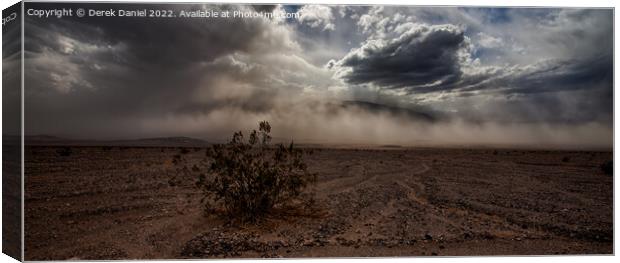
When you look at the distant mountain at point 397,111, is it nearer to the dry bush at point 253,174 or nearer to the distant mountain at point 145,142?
the dry bush at point 253,174

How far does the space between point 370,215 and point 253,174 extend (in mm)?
1671

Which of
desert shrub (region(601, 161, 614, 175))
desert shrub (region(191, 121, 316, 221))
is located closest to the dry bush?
desert shrub (region(191, 121, 316, 221))

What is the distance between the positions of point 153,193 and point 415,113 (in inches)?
161

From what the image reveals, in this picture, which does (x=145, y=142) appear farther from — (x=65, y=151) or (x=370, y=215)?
(x=370, y=215)

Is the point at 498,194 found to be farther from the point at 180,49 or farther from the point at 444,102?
the point at 180,49

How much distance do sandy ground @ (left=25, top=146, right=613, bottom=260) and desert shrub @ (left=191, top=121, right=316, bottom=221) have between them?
10.0 inches

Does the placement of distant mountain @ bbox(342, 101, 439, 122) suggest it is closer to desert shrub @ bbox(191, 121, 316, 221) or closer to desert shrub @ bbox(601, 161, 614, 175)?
desert shrub @ bbox(191, 121, 316, 221)

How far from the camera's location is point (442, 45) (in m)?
6.68

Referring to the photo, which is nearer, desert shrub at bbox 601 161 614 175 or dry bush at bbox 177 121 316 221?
dry bush at bbox 177 121 316 221

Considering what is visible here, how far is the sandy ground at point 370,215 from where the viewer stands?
5953mm

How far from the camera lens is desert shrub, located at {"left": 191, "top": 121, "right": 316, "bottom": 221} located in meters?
6.35

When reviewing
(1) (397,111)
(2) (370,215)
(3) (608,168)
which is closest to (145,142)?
(2) (370,215)

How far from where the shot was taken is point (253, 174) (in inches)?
254

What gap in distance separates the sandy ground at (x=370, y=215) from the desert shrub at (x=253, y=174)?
0.83 ft
